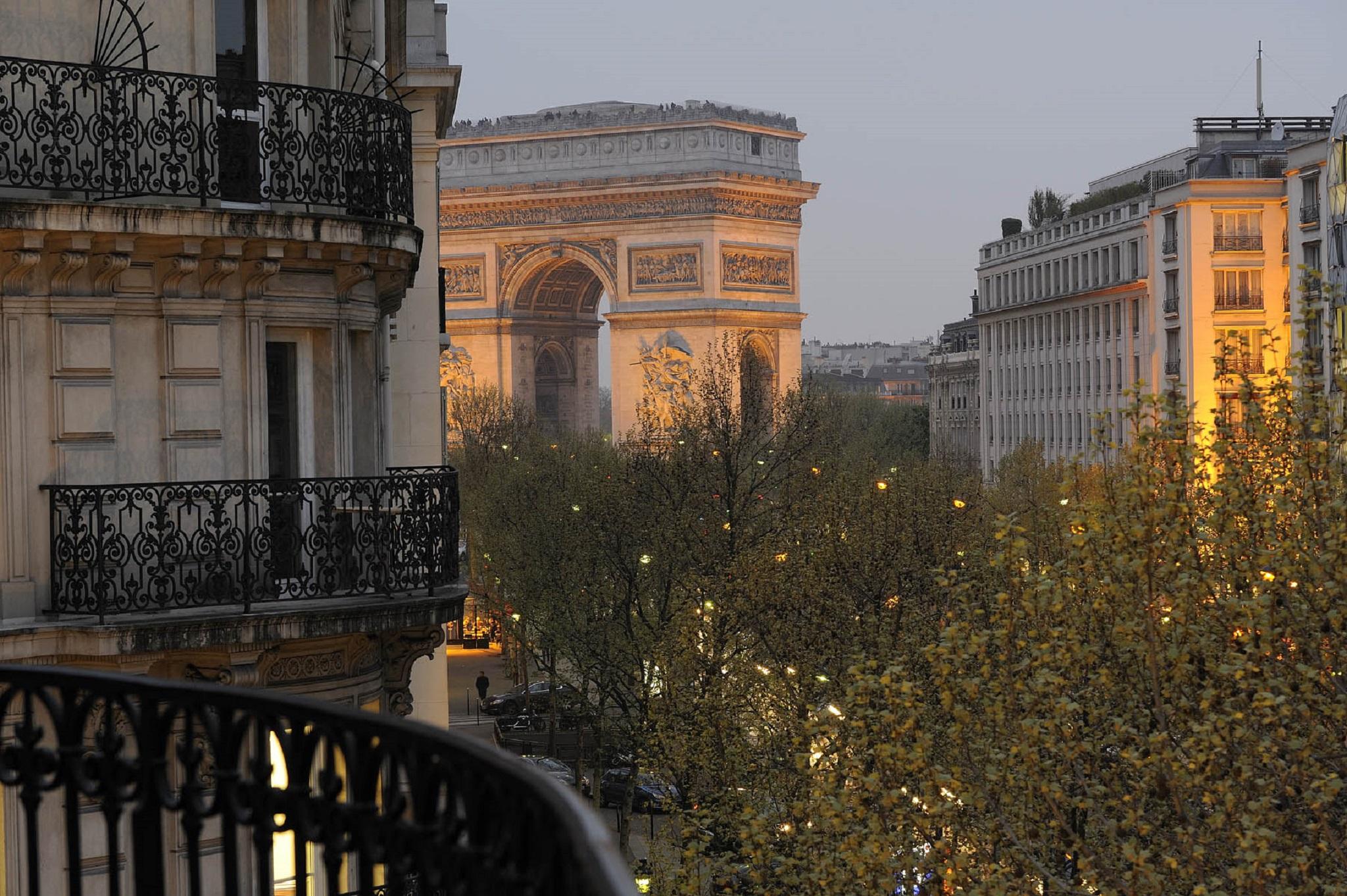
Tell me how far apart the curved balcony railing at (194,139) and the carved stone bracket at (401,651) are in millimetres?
3249

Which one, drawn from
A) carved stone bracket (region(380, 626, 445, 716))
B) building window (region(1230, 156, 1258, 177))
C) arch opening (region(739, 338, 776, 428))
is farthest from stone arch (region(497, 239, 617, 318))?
carved stone bracket (region(380, 626, 445, 716))

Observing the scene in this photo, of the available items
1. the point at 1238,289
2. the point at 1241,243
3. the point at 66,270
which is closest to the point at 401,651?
the point at 66,270

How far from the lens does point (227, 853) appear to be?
4.74m

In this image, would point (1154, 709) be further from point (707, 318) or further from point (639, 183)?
point (639, 183)

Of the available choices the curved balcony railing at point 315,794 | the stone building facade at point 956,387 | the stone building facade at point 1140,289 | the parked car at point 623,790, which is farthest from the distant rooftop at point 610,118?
the curved balcony railing at point 315,794

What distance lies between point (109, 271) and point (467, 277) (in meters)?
70.7

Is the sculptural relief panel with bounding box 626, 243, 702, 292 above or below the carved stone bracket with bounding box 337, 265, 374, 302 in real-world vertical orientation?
above

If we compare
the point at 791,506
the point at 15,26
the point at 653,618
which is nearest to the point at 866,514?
the point at 791,506

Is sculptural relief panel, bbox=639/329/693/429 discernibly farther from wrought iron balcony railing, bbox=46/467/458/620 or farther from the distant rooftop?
wrought iron balcony railing, bbox=46/467/458/620

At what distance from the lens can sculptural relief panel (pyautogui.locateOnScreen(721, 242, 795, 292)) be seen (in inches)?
2958

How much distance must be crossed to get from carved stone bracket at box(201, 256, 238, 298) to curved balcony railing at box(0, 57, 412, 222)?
0.45 meters

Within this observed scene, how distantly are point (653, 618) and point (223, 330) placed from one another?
83.5 feet

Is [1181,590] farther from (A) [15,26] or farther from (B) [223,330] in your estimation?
(A) [15,26]

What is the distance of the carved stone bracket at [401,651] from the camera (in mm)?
15766
